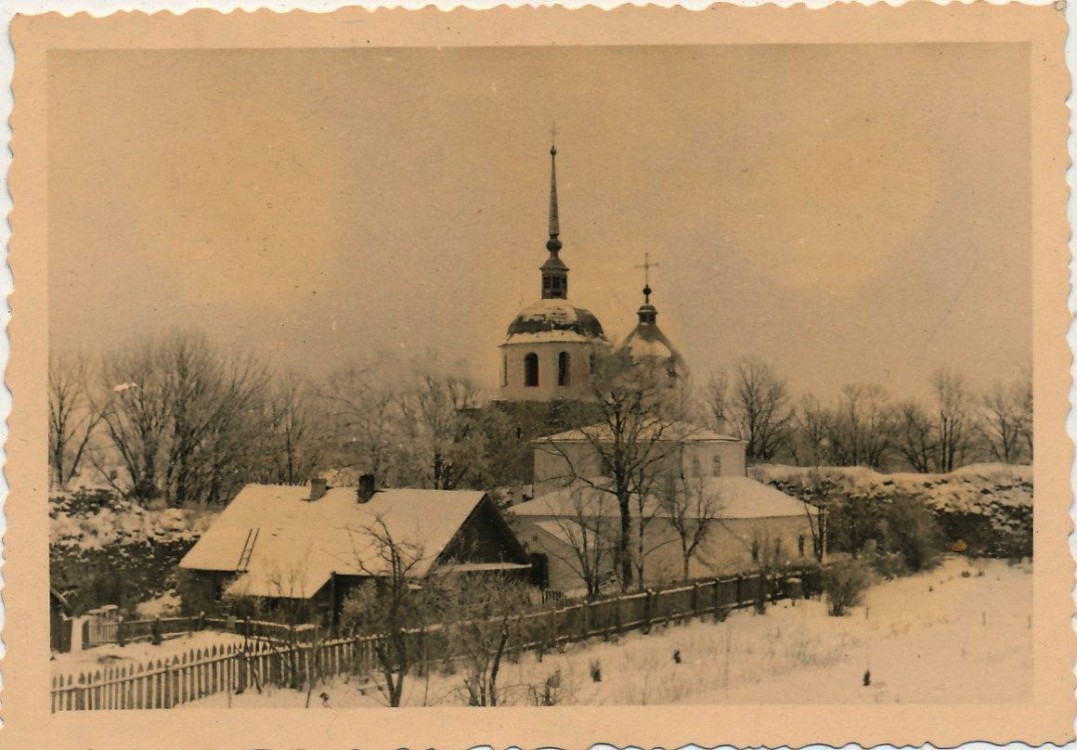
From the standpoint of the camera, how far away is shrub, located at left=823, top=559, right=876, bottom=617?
12914 mm

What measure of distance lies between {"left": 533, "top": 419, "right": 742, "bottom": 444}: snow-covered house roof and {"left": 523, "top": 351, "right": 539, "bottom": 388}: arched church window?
85 centimetres

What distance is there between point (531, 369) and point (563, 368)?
1206 mm

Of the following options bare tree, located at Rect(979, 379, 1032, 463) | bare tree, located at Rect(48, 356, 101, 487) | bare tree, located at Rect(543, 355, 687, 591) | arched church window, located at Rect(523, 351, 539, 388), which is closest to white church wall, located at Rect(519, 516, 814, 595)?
bare tree, located at Rect(543, 355, 687, 591)

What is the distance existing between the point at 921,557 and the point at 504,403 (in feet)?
19.0

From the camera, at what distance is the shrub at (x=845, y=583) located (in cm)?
1291

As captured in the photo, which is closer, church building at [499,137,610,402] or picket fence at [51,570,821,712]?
picket fence at [51,570,821,712]

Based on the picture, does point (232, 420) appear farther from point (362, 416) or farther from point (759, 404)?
point (759, 404)

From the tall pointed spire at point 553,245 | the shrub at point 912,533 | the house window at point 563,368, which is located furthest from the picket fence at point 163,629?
the shrub at point 912,533

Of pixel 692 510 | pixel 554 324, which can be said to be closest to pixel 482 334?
pixel 554 324

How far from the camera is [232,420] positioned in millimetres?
12773

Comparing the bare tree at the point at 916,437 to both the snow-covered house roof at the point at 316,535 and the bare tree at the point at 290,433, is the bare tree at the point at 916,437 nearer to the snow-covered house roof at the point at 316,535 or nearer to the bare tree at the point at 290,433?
the snow-covered house roof at the point at 316,535

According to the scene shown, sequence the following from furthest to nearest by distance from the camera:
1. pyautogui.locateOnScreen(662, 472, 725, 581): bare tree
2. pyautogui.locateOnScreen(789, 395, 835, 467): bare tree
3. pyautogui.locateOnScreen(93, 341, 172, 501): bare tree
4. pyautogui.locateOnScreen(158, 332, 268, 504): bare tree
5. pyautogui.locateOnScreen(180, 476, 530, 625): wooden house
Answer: pyautogui.locateOnScreen(662, 472, 725, 581): bare tree < pyautogui.locateOnScreen(789, 395, 835, 467): bare tree < pyautogui.locateOnScreen(158, 332, 268, 504): bare tree < pyautogui.locateOnScreen(93, 341, 172, 501): bare tree < pyautogui.locateOnScreen(180, 476, 530, 625): wooden house

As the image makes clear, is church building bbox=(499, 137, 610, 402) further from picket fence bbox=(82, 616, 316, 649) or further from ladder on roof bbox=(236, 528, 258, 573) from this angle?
picket fence bbox=(82, 616, 316, 649)

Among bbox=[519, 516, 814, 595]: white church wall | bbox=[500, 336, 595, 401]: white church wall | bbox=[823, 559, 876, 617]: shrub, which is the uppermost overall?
bbox=[500, 336, 595, 401]: white church wall
